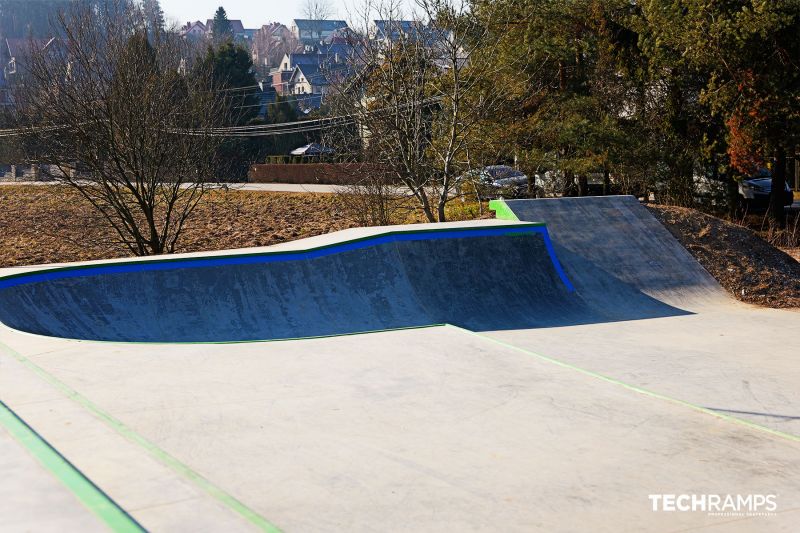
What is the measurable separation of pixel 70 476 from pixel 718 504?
347cm

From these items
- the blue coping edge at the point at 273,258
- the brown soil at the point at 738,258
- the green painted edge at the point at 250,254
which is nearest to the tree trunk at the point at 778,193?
the brown soil at the point at 738,258

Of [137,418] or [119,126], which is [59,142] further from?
[137,418]

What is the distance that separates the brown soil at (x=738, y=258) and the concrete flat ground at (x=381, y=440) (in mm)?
6648

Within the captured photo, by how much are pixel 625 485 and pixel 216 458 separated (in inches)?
96.6

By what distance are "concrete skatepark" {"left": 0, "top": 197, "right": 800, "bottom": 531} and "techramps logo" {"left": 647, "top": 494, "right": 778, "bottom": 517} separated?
0.07 meters

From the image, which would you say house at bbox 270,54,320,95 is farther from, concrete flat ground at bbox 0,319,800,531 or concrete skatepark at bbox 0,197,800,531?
concrete flat ground at bbox 0,319,800,531

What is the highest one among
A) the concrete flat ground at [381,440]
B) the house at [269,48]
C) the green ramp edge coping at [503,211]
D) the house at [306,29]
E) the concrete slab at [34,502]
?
the house at [306,29]

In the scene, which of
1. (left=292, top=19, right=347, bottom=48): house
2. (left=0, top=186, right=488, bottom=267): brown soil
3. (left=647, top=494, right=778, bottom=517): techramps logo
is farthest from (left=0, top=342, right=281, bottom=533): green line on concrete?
(left=292, top=19, right=347, bottom=48): house

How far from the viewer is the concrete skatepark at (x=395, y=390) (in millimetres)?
4520

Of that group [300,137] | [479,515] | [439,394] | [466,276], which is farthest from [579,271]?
[300,137]

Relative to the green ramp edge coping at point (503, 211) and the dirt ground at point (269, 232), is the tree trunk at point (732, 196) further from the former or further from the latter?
the green ramp edge coping at point (503, 211)

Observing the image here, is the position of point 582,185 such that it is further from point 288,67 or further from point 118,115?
point 288,67

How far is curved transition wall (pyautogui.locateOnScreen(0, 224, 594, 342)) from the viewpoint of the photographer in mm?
9891

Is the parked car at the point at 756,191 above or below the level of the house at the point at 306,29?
below
